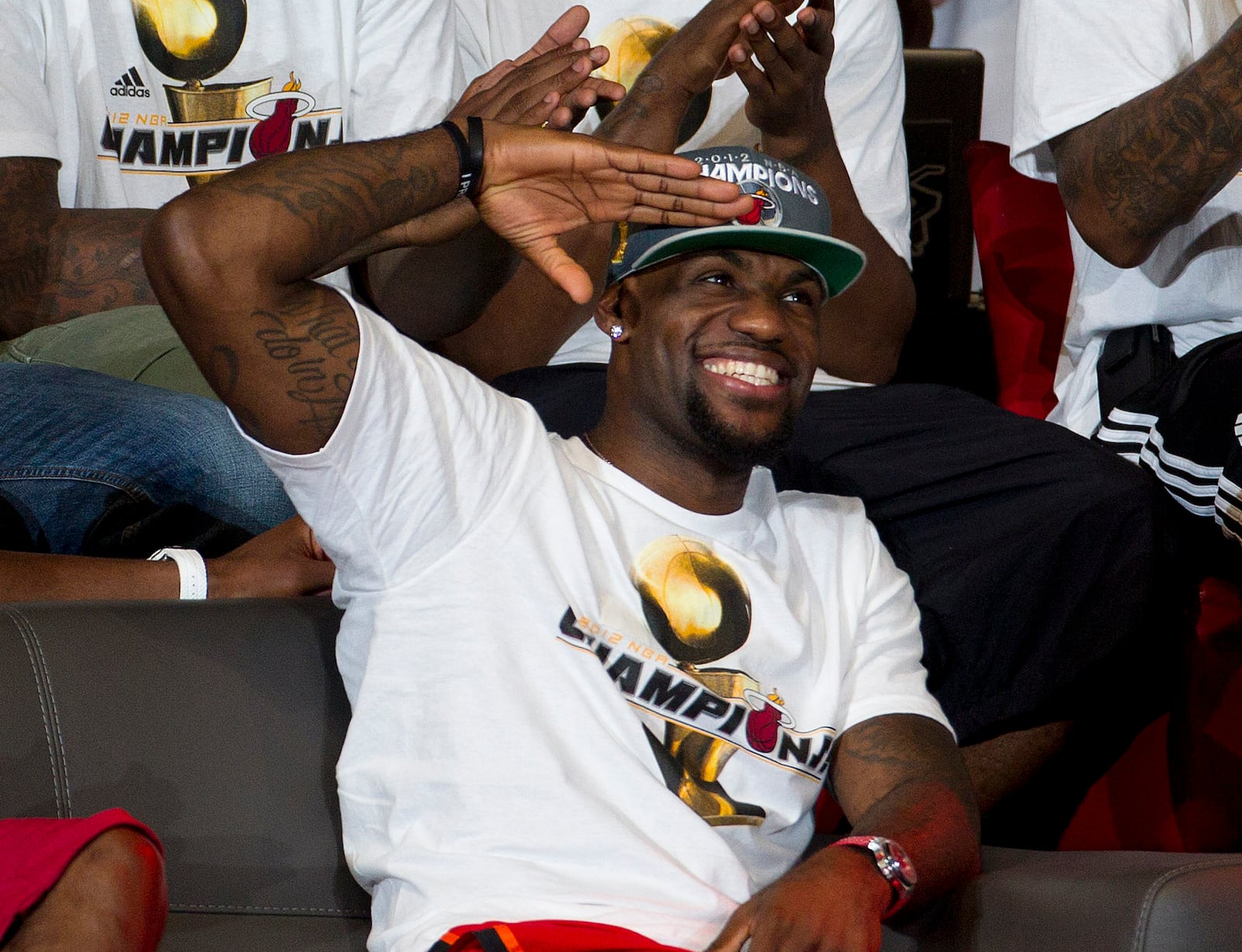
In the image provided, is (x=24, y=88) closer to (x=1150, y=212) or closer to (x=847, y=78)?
(x=847, y=78)

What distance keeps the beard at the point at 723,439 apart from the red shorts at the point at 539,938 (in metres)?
→ 0.56

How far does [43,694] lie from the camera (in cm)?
137

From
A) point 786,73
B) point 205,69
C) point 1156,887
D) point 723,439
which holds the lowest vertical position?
point 1156,887

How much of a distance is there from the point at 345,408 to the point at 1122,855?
835mm

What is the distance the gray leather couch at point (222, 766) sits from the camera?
1339 mm

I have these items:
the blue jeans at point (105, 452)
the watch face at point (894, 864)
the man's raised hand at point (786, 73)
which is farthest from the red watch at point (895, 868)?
the man's raised hand at point (786, 73)

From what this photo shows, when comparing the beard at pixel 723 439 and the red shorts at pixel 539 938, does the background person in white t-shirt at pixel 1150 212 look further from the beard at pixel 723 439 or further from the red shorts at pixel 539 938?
the red shorts at pixel 539 938

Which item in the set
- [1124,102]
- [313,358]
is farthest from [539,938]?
[1124,102]

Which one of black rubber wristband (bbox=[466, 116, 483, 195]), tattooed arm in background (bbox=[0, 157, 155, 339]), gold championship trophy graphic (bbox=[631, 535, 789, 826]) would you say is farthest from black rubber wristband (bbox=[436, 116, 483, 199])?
tattooed arm in background (bbox=[0, 157, 155, 339])

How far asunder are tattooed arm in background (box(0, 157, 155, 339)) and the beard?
3.06 feet

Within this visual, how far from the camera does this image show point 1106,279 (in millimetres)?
2104

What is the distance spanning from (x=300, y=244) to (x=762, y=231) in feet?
1.81

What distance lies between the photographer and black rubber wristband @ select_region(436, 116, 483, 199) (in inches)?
55.7

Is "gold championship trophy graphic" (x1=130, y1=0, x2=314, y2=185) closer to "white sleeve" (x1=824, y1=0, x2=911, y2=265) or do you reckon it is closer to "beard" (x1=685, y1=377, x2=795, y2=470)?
"white sleeve" (x1=824, y1=0, x2=911, y2=265)
